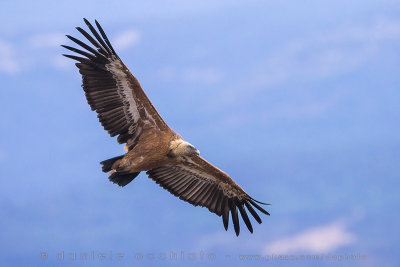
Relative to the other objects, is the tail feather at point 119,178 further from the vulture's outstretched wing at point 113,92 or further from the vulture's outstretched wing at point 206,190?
the vulture's outstretched wing at point 206,190

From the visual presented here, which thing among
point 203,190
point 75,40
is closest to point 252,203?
point 203,190

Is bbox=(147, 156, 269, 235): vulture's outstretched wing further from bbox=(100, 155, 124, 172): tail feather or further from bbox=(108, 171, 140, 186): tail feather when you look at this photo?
bbox=(100, 155, 124, 172): tail feather

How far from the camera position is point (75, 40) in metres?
13.1

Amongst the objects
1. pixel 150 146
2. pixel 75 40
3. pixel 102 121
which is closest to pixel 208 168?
pixel 150 146

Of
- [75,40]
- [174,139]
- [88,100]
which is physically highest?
[75,40]

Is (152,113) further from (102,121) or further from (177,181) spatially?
(177,181)

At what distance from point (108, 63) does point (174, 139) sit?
7.06 ft

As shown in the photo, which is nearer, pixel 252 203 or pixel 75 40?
pixel 75 40

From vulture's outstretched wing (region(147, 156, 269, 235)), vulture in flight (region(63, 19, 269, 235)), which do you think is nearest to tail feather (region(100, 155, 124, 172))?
vulture in flight (region(63, 19, 269, 235))

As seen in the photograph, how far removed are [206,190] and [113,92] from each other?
3.43 m

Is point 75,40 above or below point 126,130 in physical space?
above

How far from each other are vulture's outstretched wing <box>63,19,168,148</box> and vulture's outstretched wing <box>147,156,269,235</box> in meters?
1.73

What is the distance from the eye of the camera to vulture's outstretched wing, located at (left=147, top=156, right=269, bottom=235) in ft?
48.9

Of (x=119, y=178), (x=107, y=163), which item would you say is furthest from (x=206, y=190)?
(x=107, y=163)
